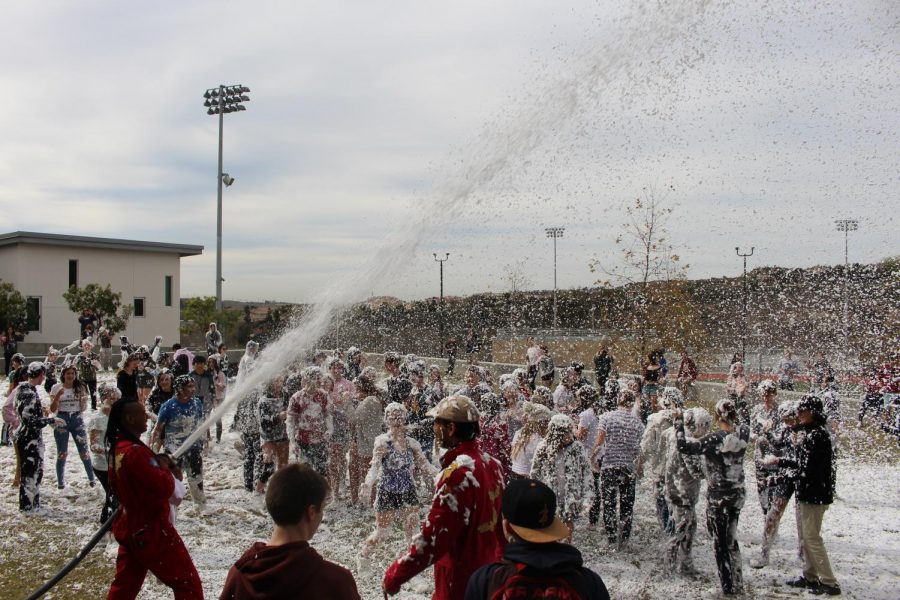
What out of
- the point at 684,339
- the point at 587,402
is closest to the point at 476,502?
the point at 587,402

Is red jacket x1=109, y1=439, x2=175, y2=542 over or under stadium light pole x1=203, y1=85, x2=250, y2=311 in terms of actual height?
under

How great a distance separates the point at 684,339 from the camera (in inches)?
968

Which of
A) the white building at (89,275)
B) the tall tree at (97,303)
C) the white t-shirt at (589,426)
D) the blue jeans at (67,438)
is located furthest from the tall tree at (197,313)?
the white t-shirt at (589,426)

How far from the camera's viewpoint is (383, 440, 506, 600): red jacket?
11.8 ft

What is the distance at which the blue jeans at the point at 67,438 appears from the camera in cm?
977

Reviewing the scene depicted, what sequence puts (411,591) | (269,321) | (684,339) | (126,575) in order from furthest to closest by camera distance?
(269,321)
(684,339)
(411,591)
(126,575)

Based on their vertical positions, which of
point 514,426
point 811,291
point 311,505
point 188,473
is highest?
point 811,291

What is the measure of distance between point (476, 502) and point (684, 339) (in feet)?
73.6

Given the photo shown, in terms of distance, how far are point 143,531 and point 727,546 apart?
16.1ft

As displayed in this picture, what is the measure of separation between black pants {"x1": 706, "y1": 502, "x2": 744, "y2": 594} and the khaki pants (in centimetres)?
70

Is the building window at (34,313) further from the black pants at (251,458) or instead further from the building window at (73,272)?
the black pants at (251,458)

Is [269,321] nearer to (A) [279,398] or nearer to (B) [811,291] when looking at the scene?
(B) [811,291]

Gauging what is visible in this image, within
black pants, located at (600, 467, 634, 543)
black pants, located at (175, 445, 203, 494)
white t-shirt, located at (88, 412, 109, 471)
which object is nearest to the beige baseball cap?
black pants, located at (600, 467, 634, 543)

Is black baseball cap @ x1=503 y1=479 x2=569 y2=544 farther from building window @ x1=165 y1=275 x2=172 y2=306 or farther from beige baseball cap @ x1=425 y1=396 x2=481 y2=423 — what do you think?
building window @ x1=165 y1=275 x2=172 y2=306
